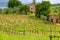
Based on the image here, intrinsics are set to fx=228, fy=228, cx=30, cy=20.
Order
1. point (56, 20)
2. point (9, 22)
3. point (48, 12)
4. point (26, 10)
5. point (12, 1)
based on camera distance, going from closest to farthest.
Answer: point (9, 22) → point (56, 20) → point (48, 12) → point (26, 10) → point (12, 1)

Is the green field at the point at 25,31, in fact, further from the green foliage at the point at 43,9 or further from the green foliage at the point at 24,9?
the green foliage at the point at 24,9

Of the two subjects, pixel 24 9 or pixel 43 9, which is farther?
pixel 24 9

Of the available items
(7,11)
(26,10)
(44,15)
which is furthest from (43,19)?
(7,11)

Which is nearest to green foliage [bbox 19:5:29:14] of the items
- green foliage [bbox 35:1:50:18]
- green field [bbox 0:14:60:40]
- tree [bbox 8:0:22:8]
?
tree [bbox 8:0:22:8]

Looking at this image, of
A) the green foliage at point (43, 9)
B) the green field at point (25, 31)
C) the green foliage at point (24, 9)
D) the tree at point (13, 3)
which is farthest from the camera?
the tree at point (13, 3)

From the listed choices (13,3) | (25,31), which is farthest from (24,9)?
(25,31)

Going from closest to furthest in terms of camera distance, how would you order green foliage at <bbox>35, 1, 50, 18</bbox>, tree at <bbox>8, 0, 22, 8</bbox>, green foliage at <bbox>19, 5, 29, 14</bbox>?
green foliage at <bbox>35, 1, 50, 18</bbox>
green foliage at <bbox>19, 5, 29, 14</bbox>
tree at <bbox>8, 0, 22, 8</bbox>

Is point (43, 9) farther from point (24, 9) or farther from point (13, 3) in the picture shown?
point (13, 3)

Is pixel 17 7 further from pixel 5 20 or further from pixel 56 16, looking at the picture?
pixel 5 20

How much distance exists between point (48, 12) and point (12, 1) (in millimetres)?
8638

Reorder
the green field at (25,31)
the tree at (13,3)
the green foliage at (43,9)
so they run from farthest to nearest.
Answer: the tree at (13,3) → the green foliage at (43,9) → the green field at (25,31)

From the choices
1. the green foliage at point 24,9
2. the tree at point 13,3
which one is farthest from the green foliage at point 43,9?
the tree at point 13,3

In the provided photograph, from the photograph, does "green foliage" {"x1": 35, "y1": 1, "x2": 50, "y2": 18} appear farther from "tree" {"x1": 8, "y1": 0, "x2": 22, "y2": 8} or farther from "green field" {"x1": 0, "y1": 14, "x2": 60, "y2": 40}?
"tree" {"x1": 8, "y1": 0, "x2": 22, "y2": 8}

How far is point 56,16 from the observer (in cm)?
3089
